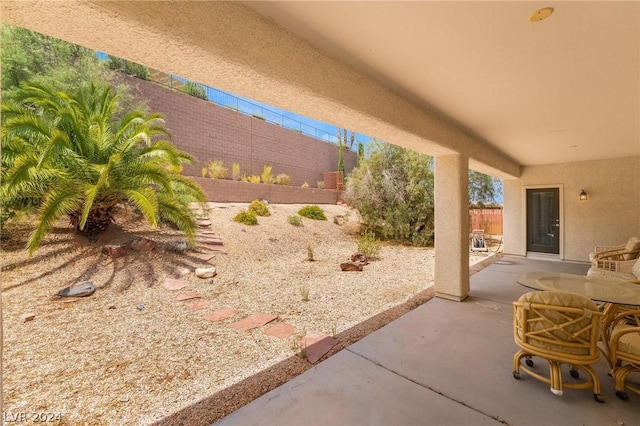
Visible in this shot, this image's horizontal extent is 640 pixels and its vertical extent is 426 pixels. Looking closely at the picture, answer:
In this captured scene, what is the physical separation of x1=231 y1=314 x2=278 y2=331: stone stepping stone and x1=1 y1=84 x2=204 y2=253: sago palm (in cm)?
245

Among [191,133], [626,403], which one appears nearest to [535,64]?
[626,403]

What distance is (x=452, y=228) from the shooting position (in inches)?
188

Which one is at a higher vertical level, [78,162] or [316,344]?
[78,162]

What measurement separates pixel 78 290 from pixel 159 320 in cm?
173

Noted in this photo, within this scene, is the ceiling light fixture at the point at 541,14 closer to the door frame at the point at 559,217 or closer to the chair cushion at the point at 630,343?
the chair cushion at the point at 630,343

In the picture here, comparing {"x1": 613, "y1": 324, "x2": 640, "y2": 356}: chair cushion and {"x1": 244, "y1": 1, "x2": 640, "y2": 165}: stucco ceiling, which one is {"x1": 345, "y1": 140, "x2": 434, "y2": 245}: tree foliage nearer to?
{"x1": 244, "y1": 1, "x2": 640, "y2": 165}: stucco ceiling

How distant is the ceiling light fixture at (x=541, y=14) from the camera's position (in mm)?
1957

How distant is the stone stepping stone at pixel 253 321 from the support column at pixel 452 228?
2.95m

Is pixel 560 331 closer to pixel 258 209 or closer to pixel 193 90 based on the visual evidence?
pixel 258 209

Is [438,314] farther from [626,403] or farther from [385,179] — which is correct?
[385,179]

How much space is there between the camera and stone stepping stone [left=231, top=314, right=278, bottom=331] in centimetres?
382

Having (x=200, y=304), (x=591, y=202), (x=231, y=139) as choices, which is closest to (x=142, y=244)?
(x=200, y=304)

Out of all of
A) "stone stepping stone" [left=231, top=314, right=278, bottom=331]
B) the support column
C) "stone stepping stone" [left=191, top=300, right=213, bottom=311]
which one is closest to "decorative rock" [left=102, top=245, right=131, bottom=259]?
"stone stepping stone" [left=191, top=300, right=213, bottom=311]

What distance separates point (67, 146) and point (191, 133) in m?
7.39
